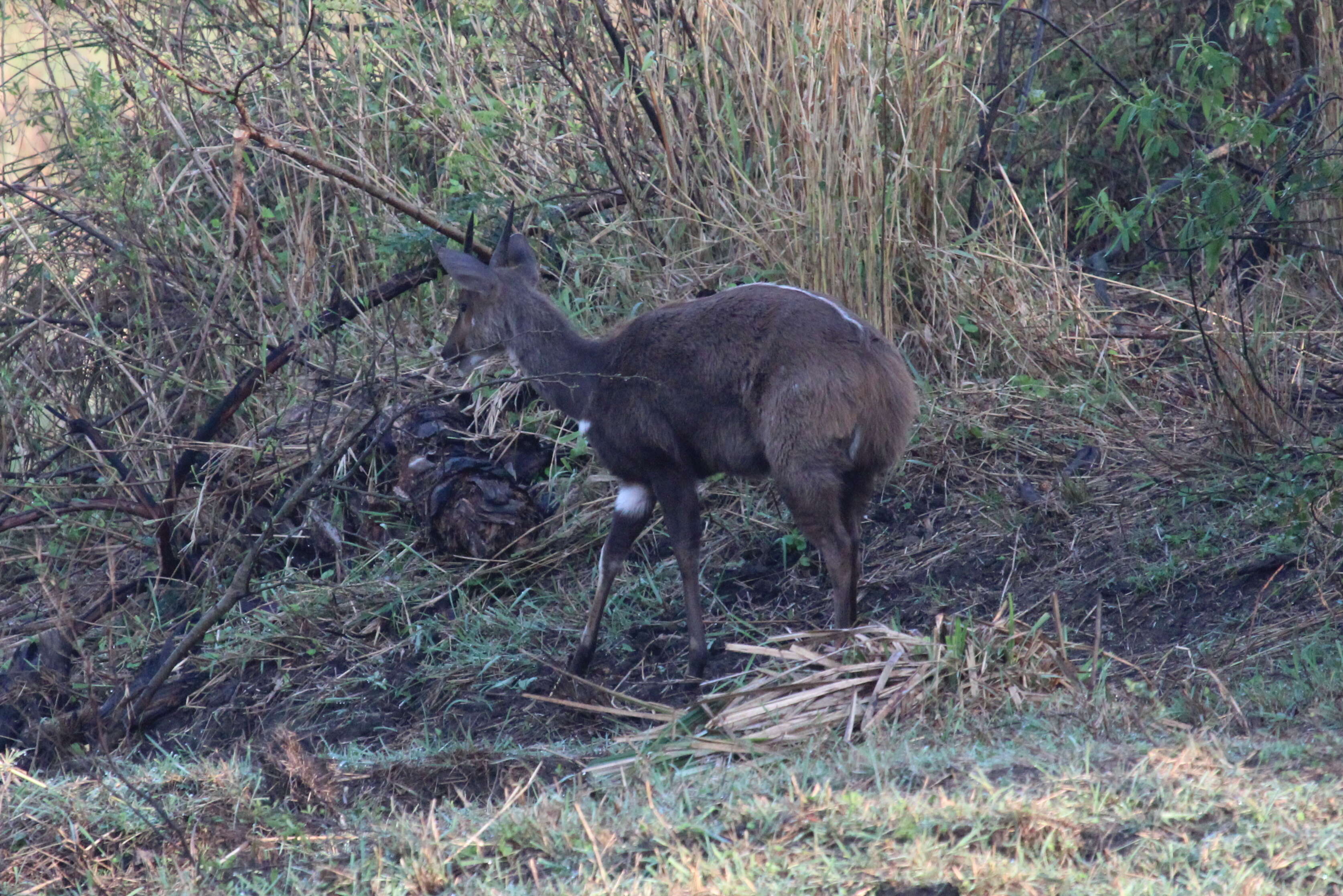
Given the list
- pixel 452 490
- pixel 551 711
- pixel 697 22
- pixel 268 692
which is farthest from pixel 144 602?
pixel 697 22

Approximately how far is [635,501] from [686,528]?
266 mm

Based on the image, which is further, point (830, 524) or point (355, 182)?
point (355, 182)

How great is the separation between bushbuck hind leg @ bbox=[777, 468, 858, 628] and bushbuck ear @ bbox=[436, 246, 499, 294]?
173 cm

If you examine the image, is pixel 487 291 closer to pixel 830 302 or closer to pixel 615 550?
pixel 615 550

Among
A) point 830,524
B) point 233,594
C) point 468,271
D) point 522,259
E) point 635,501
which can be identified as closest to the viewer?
point 830,524

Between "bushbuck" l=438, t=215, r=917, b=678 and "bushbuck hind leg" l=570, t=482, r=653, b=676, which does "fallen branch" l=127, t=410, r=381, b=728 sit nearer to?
"bushbuck" l=438, t=215, r=917, b=678

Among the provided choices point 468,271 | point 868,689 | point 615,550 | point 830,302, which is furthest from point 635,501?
point 868,689

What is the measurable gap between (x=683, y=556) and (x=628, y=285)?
219 centimetres

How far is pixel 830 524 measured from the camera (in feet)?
17.1

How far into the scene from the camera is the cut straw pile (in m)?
4.22

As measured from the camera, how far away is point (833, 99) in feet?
21.7

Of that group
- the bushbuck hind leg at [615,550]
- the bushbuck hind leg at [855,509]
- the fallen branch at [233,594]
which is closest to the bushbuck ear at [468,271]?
the fallen branch at [233,594]

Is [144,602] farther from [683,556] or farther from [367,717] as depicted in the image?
[683,556]

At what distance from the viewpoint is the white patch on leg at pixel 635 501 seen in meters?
5.71
